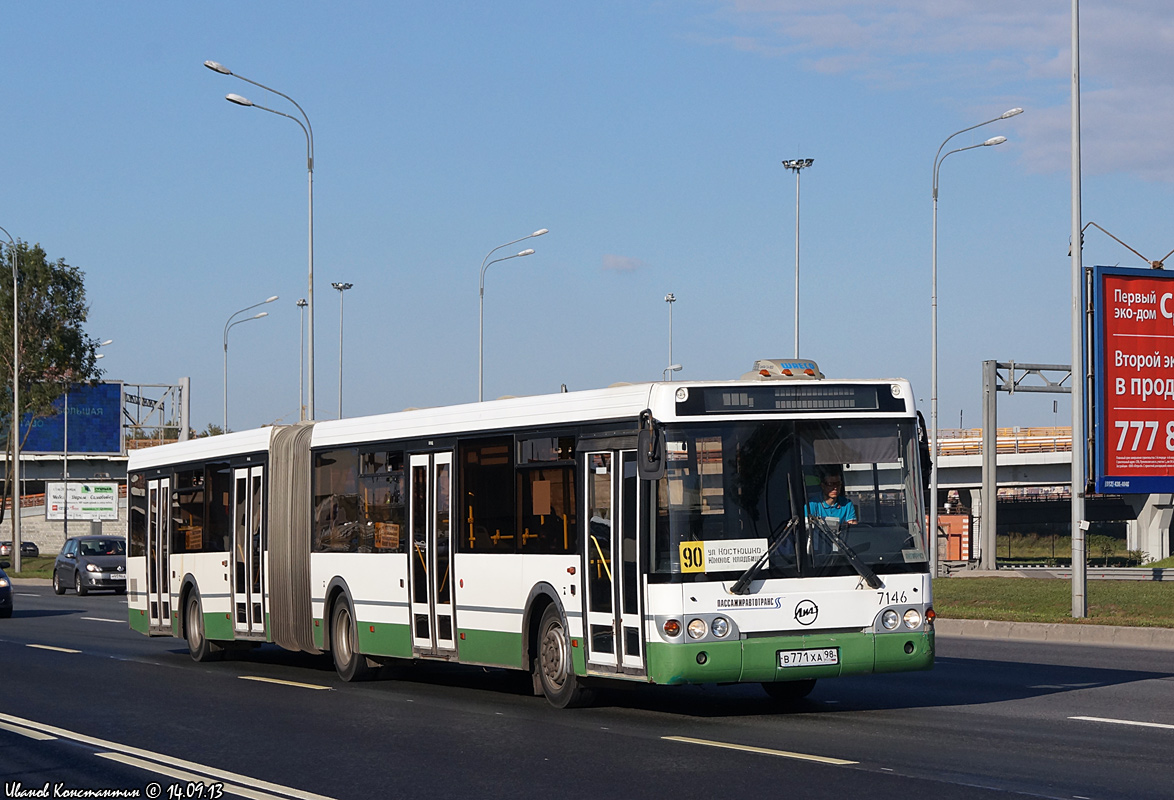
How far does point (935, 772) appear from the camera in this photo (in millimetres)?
9430

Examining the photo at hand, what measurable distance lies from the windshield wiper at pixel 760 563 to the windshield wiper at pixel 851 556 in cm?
23

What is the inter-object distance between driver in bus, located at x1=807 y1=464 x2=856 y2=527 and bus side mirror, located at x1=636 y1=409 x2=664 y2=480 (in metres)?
1.25

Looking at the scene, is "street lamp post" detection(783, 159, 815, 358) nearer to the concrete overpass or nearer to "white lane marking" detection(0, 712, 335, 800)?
the concrete overpass

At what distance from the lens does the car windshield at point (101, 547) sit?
4406 cm

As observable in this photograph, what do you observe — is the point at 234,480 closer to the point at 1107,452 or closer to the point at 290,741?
the point at 290,741

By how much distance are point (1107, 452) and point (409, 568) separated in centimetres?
1509

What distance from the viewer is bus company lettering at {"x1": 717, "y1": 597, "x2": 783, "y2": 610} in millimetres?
12109

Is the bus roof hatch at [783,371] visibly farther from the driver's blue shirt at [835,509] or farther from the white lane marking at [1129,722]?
the white lane marking at [1129,722]

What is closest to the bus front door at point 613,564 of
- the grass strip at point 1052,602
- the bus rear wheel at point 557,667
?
the bus rear wheel at point 557,667

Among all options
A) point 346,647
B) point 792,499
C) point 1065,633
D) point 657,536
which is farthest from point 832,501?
point 1065,633

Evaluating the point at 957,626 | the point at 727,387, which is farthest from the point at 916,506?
the point at 957,626

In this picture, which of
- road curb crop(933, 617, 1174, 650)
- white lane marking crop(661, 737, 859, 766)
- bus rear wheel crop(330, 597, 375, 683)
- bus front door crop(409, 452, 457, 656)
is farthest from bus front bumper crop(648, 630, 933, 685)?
road curb crop(933, 617, 1174, 650)

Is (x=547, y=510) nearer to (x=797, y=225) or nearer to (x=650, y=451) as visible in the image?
(x=650, y=451)

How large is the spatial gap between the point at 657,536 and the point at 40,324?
189 ft
